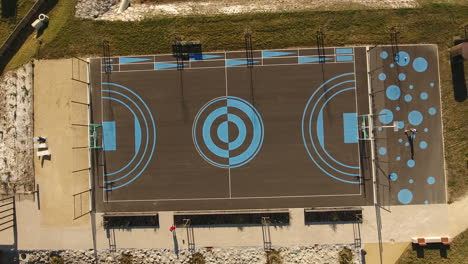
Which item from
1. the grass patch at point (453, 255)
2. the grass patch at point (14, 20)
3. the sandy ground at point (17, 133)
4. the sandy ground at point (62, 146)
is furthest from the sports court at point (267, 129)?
the grass patch at point (14, 20)

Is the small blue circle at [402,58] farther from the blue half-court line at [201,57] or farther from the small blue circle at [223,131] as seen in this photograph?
the small blue circle at [223,131]

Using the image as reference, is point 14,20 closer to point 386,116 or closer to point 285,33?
point 285,33

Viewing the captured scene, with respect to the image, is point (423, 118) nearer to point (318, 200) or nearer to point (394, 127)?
point (394, 127)

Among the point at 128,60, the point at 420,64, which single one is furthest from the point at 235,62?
the point at 420,64

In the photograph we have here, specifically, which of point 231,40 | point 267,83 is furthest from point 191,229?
point 231,40

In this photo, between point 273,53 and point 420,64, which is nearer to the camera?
point 420,64

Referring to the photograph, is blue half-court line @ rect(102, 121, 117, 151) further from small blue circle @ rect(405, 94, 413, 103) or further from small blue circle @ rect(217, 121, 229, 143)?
small blue circle @ rect(405, 94, 413, 103)

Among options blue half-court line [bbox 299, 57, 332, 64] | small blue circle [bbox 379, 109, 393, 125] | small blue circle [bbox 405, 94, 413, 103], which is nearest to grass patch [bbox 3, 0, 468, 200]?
blue half-court line [bbox 299, 57, 332, 64]
